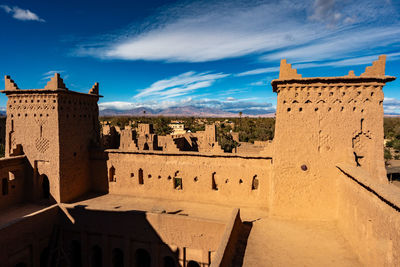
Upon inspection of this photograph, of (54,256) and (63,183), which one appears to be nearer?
(54,256)

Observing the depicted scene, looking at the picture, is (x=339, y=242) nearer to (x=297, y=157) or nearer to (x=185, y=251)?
(x=297, y=157)

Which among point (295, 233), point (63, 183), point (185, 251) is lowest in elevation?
point (185, 251)

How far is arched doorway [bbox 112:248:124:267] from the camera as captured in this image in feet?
37.4

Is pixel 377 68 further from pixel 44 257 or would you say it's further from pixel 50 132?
pixel 44 257

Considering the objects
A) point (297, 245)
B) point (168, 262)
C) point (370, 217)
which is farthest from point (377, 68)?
point (168, 262)

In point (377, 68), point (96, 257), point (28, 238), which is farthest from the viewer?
point (96, 257)

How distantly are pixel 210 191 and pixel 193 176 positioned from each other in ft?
3.60

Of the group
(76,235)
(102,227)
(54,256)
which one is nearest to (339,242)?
(102,227)

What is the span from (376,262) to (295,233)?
2.84 metres

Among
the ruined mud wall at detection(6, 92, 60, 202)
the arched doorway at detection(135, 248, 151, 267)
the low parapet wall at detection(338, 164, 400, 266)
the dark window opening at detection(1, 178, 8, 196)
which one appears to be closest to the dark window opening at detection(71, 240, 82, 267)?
the ruined mud wall at detection(6, 92, 60, 202)

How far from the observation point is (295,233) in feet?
29.0

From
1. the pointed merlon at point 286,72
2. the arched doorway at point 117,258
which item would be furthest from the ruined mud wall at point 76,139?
the pointed merlon at point 286,72

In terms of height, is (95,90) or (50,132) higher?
(95,90)

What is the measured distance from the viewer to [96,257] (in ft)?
39.0
